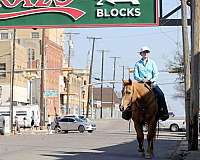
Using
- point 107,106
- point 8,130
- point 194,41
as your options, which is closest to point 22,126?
point 8,130

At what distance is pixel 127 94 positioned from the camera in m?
13.9

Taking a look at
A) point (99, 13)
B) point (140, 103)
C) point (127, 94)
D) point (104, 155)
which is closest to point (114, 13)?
point (99, 13)

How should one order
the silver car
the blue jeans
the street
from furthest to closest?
the silver car, the street, the blue jeans

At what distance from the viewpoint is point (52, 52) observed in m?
97.4

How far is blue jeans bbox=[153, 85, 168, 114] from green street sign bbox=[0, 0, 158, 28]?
154cm

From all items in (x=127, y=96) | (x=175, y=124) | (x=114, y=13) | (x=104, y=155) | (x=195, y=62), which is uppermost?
(x=114, y=13)

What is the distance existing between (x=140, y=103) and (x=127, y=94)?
54 centimetres

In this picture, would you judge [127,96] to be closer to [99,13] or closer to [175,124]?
[99,13]

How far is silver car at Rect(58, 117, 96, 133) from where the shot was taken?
58.7 metres

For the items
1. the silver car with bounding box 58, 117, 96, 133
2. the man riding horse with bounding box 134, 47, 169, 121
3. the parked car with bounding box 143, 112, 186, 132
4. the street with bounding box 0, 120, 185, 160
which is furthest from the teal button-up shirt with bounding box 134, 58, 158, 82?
the parked car with bounding box 143, 112, 186, 132

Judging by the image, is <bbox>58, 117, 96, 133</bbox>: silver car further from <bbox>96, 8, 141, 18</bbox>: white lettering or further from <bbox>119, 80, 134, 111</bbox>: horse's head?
<bbox>119, 80, 134, 111</bbox>: horse's head

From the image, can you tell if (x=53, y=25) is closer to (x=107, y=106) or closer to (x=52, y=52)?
(x=52, y=52)

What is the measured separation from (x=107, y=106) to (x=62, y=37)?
2315 inches

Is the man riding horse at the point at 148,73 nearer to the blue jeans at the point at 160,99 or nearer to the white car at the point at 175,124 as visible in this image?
the blue jeans at the point at 160,99
